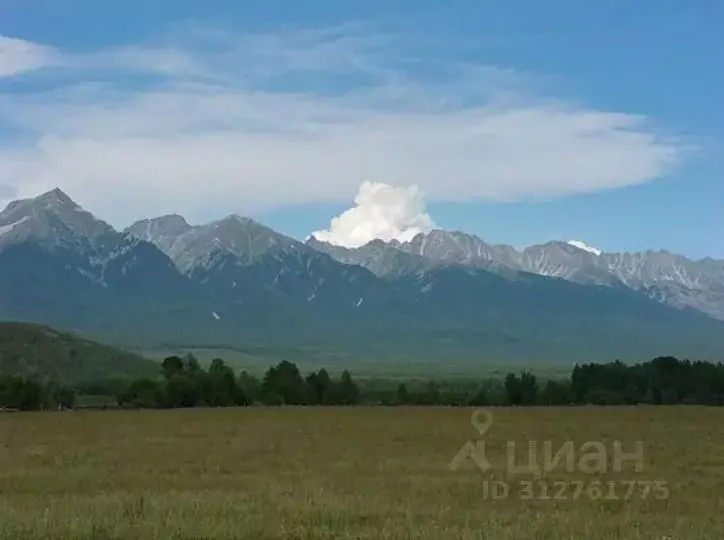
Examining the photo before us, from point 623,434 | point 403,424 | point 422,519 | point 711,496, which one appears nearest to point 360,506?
point 422,519

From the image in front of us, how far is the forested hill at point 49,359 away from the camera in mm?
→ 159750

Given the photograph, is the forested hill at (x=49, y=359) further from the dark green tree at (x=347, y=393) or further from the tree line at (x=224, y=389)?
the dark green tree at (x=347, y=393)

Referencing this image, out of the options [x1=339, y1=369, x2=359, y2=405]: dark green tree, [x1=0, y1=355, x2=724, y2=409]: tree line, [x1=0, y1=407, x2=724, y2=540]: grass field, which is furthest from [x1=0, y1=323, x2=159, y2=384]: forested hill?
[x1=0, y1=407, x2=724, y2=540]: grass field

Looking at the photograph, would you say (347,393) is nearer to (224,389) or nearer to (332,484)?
(224,389)

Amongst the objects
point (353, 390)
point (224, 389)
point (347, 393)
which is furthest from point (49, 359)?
point (224, 389)

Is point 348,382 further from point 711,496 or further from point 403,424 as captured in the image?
point 711,496

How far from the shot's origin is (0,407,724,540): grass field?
18.5 metres

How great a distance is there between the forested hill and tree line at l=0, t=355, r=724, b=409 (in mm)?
65290

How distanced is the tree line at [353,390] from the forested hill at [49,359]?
6529 centimetres

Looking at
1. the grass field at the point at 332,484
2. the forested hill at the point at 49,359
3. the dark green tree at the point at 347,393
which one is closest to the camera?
the grass field at the point at 332,484

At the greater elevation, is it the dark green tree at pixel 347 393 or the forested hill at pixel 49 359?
the forested hill at pixel 49 359

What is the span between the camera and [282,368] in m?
99.6

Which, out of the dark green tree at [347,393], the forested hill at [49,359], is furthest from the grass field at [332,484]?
the forested hill at [49,359]

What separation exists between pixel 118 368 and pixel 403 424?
147 m
